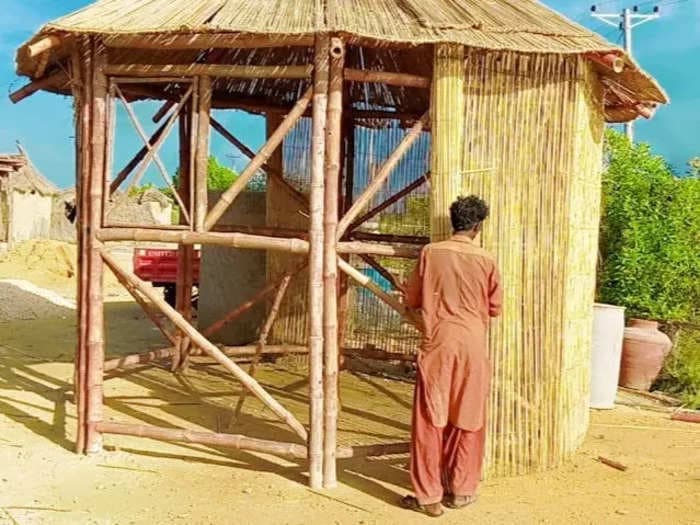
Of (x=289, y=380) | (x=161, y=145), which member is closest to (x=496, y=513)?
(x=161, y=145)

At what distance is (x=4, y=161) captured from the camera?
2312 centimetres

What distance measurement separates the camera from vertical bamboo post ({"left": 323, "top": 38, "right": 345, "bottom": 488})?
5.29 meters

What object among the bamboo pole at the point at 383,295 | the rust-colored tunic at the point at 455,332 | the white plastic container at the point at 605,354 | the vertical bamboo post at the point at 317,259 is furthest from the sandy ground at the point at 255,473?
the bamboo pole at the point at 383,295

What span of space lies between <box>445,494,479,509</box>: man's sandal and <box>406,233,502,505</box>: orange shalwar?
42mm

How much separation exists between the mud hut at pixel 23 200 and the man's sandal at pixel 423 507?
21.0 metres

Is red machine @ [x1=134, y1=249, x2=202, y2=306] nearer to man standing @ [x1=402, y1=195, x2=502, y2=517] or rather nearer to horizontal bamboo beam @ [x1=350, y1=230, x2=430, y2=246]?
horizontal bamboo beam @ [x1=350, y1=230, x2=430, y2=246]

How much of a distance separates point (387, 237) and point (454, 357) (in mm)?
3989

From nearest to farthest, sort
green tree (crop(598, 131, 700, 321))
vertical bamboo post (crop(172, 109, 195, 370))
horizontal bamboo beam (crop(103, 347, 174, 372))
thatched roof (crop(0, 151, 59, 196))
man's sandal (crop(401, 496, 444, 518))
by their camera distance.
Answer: man's sandal (crop(401, 496, 444, 518)) < horizontal bamboo beam (crop(103, 347, 174, 372)) < vertical bamboo post (crop(172, 109, 195, 370)) < green tree (crop(598, 131, 700, 321)) < thatched roof (crop(0, 151, 59, 196))

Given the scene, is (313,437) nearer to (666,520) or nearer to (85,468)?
(85,468)

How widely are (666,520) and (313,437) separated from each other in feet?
7.28

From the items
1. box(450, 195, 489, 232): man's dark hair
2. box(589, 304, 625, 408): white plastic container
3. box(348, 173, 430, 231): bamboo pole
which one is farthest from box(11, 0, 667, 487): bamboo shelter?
box(348, 173, 430, 231): bamboo pole

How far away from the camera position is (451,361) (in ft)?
16.1

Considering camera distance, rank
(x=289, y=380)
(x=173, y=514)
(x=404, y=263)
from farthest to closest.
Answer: (x=404, y=263), (x=289, y=380), (x=173, y=514)

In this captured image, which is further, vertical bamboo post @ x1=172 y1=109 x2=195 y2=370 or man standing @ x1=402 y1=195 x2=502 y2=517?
vertical bamboo post @ x1=172 y1=109 x2=195 y2=370
